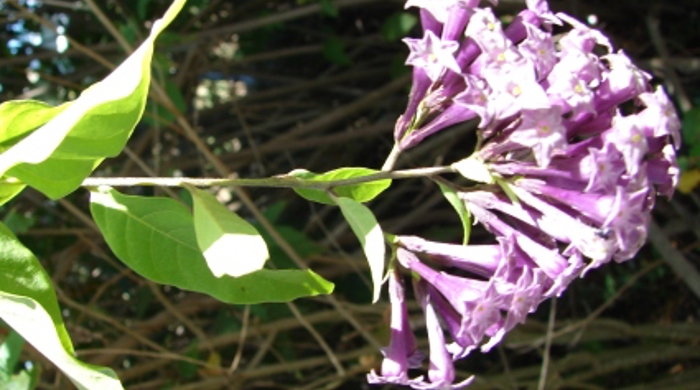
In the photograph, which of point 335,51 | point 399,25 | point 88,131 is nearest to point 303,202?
point 335,51

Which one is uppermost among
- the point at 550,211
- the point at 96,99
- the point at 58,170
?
the point at 96,99

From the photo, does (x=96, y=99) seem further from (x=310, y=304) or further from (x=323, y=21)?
(x=323, y=21)

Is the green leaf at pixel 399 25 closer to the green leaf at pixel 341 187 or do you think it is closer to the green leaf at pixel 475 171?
the green leaf at pixel 341 187

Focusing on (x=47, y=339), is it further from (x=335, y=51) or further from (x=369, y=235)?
(x=335, y=51)

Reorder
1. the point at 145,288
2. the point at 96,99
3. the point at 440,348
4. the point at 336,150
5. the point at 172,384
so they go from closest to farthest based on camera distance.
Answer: the point at 96,99 → the point at 440,348 → the point at 172,384 → the point at 145,288 → the point at 336,150

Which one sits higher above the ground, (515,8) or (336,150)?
(515,8)

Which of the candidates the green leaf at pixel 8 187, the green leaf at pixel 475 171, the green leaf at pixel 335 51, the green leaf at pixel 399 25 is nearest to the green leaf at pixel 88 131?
the green leaf at pixel 8 187

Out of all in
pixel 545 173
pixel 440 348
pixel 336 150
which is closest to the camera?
pixel 545 173

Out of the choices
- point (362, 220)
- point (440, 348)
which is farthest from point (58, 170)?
point (440, 348)
